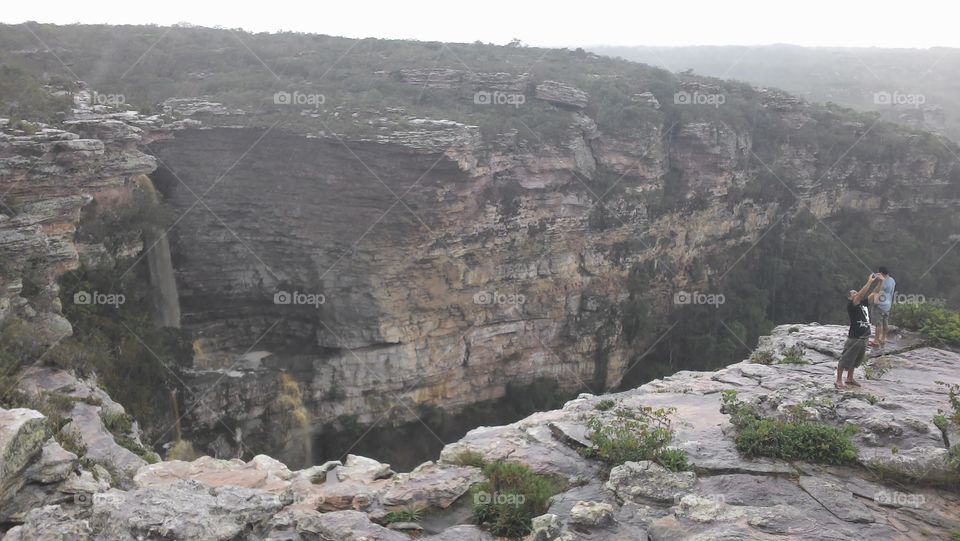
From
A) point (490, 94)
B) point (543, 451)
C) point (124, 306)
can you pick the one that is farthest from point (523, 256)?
point (543, 451)

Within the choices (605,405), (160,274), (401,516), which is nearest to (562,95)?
(160,274)

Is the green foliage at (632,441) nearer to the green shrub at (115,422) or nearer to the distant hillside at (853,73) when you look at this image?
the green shrub at (115,422)

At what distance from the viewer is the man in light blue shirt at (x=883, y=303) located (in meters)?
10.8

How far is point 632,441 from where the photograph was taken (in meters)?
8.31

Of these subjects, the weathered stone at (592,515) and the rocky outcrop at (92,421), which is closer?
the weathered stone at (592,515)

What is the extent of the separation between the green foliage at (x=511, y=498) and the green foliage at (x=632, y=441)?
2.80 feet

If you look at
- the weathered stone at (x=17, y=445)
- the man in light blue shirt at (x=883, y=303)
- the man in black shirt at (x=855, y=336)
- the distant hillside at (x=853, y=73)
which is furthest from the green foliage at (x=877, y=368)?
the distant hillside at (x=853, y=73)

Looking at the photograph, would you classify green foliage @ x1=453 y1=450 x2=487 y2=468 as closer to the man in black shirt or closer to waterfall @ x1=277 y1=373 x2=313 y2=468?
the man in black shirt

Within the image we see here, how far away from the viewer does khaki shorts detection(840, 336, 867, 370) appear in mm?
9602

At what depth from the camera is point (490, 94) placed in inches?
1121

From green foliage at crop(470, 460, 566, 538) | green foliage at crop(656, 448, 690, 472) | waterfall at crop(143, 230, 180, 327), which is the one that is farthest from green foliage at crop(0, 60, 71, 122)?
green foliage at crop(656, 448, 690, 472)

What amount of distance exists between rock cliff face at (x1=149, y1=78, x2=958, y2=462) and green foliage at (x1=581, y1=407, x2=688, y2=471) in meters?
14.9

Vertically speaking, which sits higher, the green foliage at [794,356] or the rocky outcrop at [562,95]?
the rocky outcrop at [562,95]

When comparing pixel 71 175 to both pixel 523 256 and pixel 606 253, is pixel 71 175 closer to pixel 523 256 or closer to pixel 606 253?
pixel 523 256
